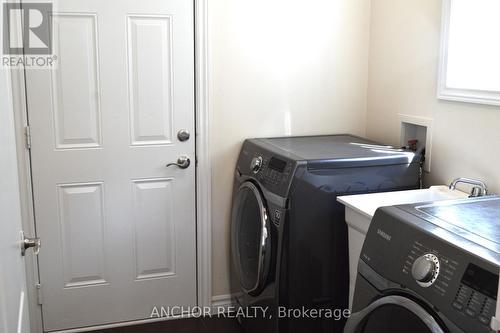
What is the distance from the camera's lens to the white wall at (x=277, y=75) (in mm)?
2795

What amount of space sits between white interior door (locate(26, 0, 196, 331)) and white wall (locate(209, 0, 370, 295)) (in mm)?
163

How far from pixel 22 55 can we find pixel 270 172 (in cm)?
132

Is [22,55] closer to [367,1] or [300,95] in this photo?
[300,95]

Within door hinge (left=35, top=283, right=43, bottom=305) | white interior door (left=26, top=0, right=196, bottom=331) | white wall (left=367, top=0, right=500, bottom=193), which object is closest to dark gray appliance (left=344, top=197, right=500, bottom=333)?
white wall (left=367, top=0, right=500, bottom=193)

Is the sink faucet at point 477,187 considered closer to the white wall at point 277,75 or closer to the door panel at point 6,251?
the white wall at point 277,75

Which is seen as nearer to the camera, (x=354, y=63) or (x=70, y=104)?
(x=70, y=104)

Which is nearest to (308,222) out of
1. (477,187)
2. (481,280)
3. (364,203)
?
(364,203)

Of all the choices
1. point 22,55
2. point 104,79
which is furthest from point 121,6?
point 22,55

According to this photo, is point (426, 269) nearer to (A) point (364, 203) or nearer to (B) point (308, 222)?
(A) point (364, 203)

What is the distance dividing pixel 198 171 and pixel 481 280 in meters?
1.85

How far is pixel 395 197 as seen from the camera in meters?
2.25

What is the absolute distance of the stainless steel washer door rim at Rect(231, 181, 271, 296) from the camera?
2326 mm

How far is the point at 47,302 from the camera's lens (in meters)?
2.75

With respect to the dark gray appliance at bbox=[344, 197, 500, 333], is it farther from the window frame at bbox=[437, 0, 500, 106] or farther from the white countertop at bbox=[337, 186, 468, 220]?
the window frame at bbox=[437, 0, 500, 106]
